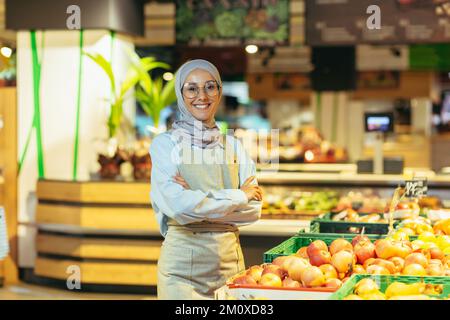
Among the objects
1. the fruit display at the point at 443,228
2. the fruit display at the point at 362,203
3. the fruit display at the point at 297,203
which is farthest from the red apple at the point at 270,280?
the fruit display at the point at 297,203

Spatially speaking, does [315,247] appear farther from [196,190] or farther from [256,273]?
[196,190]

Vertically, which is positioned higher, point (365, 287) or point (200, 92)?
point (200, 92)

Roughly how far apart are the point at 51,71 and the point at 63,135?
0.64 meters

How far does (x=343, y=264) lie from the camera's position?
10.4 feet

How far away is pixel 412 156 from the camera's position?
49.6 ft

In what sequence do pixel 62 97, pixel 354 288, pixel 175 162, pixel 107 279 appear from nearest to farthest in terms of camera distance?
1. pixel 354 288
2. pixel 175 162
3. pixel 107 279
4. pixel 62 97

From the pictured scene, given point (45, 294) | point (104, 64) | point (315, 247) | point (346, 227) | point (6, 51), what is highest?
point (6, 51)

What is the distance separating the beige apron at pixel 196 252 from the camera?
Answer: 11.6 ft

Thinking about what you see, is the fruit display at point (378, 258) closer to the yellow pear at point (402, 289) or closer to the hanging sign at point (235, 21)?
the yellow pear at point (402, 289)

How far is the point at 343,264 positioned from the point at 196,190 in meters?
0.69

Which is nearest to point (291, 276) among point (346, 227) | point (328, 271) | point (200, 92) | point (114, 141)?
point (328, 271)

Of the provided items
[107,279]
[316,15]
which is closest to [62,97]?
[107,279]

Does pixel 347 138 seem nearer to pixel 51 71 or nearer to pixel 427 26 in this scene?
pixel 427 26
